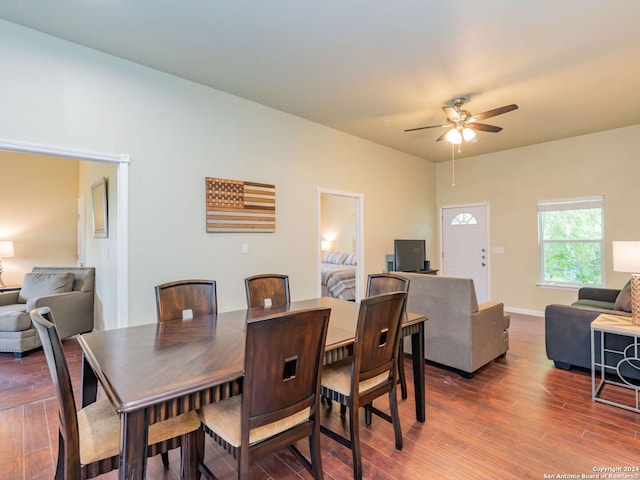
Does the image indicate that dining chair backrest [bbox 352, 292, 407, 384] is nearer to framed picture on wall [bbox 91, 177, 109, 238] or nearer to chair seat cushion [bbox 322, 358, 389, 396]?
chair seat cushion [bbox 322, 358, 389, 396]

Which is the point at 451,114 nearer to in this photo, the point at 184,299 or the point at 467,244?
the point at 184,299

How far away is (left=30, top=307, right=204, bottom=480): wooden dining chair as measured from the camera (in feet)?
4.09

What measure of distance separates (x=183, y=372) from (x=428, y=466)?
1.54 meters

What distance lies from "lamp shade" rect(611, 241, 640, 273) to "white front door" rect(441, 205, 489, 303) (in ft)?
11.7

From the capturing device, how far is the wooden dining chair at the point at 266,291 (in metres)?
2.64

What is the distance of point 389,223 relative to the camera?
5.85 m

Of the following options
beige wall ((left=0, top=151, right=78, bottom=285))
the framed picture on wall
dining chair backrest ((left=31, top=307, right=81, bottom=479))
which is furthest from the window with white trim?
beige wall ((left=0, top=151, right=78, bottom=285))

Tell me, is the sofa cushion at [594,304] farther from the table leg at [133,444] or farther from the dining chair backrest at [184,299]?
the table leg at [133,444]

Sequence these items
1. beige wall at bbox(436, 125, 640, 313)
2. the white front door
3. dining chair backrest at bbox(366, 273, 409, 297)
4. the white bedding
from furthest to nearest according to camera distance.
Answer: the white front door, the white bedding, beige wall at bbox(436, 125, 640, 313), dining chair backrest at bbox(366, 273, 409, 297)

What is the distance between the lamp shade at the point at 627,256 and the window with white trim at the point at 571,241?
2.92 meters

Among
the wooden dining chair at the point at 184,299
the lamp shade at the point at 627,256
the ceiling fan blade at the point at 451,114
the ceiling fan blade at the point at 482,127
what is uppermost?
the ceiling fan blade at the point at 451,114

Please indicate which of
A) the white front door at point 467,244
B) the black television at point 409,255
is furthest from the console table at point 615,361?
the white front door at point 467,244

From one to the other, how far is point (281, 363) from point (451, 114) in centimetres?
337

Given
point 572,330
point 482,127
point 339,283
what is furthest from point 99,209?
point 572,330
